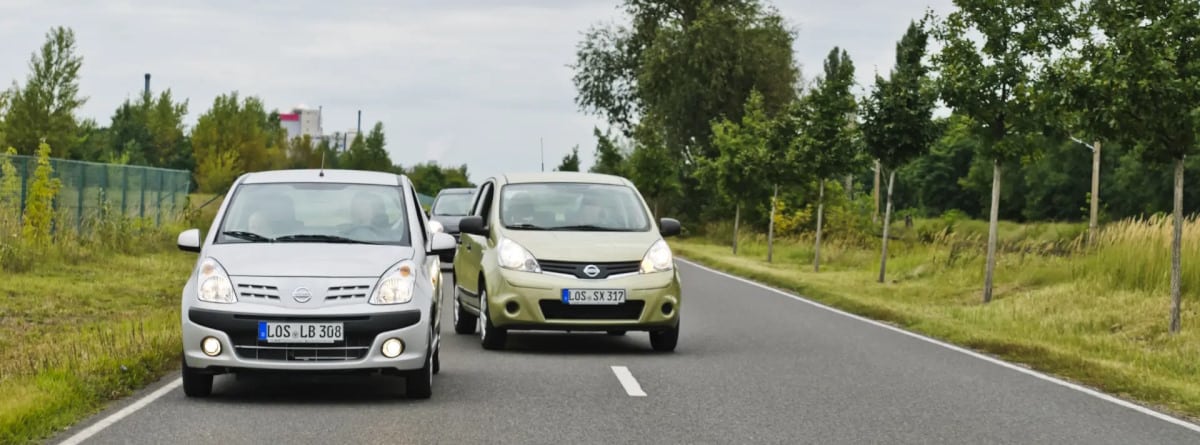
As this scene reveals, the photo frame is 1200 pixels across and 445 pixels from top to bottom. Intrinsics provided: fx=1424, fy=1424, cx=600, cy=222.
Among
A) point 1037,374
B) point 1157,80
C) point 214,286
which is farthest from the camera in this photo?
point 1157,80

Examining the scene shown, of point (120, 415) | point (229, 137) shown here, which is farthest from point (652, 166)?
point (120, 415)

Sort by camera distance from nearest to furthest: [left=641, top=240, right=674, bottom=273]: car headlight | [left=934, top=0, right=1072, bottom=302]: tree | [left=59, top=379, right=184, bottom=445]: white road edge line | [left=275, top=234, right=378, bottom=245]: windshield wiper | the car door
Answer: [left=59, top=379, right=184, bottom=445]: white road edge line < [left=275, top=234, right=378, bottom=245]: windshield wiper < [left=641, top=240, right=674, bottom=273]: car headlight < the car door < [left=934, top=0, right=1072, bottom=302]: tree

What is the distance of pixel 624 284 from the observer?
487 inches

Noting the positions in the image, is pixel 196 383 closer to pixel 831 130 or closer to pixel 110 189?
pixel 110 189

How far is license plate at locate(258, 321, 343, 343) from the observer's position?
8758mm

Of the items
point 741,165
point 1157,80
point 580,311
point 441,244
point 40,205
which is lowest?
point 580,311

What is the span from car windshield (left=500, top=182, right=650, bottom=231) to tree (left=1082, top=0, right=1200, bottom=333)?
5508 millimetres

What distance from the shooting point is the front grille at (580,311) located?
12.3 meters

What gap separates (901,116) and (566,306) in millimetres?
14821

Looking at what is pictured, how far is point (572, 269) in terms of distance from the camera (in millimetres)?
12438

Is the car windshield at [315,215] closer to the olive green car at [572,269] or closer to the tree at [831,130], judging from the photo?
the olive green car at [572,269]

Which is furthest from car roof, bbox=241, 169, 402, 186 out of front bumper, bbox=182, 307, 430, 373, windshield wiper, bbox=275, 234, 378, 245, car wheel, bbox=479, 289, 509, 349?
car wheel, bbox=479, 289, 509, 349

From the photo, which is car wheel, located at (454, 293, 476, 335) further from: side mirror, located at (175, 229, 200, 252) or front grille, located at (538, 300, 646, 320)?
side mirror, located at (175, 229, 200, 252)

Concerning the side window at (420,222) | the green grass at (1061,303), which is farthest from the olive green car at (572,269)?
the green grass at (1061,303)
